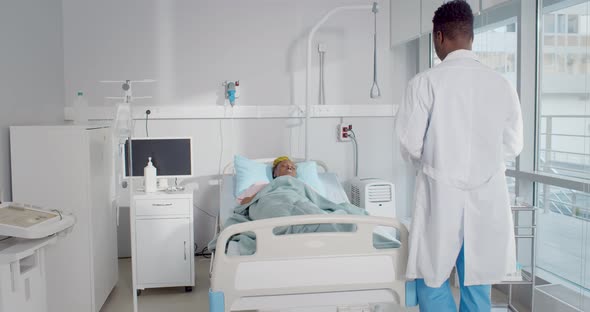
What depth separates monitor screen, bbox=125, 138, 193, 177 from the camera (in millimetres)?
3359

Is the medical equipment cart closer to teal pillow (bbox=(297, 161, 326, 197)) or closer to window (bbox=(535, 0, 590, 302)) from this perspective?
window (bbox=(535, 0, 590, 302))

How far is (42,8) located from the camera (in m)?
3.48

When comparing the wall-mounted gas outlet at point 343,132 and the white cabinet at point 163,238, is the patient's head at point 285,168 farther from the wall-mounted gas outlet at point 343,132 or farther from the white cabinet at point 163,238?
the wall-mounted gas outlet at point 343,132

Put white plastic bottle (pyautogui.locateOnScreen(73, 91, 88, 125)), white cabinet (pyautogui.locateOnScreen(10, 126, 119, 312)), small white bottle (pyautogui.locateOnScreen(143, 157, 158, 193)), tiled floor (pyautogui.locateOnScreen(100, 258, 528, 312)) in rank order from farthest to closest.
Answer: white plastic bottle (pyautogui.locateOnScreen(73, 91, 88, 125)) → small white bottle (pyautogui.locateOnScreen(143, 157, 158, 193)) → tiled floor (pyautogui.locateOnScreen(100, 258, 528, 312)) → white cabinet (pyautogui.locateOnScreen(10, 126, 119, 312))

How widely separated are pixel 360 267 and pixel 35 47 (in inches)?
101

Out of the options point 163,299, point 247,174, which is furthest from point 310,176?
point 163,299

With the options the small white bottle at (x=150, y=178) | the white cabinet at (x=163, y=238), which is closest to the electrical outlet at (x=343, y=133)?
the white cabinet at (x=163, y=238)

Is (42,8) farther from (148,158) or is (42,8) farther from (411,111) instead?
(411,111)

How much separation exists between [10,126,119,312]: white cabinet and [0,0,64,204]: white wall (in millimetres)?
118

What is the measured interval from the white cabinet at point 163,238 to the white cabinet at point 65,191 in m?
0.31

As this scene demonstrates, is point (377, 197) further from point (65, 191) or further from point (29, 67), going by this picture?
point (29, 67)

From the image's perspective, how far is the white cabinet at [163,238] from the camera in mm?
3211

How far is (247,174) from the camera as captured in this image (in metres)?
3.61

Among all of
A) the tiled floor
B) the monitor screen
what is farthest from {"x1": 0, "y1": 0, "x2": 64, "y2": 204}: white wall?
the tiled floor
